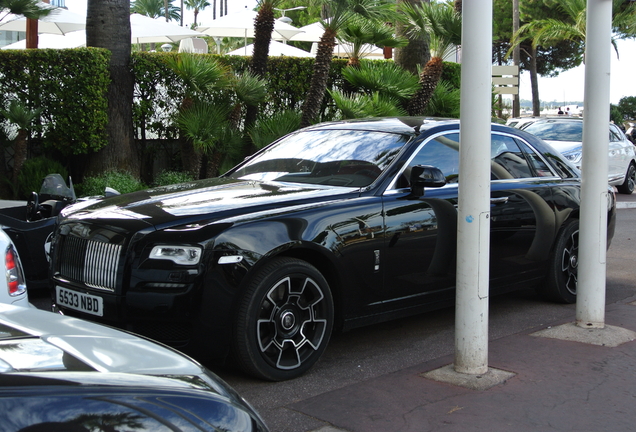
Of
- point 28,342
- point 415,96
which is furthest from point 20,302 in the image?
point 415,96

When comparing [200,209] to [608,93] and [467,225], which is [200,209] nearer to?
[467,225]

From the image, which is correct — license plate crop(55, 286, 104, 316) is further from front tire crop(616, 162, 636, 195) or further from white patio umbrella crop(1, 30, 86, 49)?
front tire crop(616, 162, 636, 195)

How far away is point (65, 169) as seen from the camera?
40.1 ft

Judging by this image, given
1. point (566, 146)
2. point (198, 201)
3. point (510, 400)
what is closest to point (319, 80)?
point (566, 146)

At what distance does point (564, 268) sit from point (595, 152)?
1.49 meters

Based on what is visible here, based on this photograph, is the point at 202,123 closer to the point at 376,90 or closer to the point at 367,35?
A: the point at 376,90

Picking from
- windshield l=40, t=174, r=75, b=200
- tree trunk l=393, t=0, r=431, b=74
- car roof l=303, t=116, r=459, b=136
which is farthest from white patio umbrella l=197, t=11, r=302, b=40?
car roof l=303, t=116, r=459, b=136

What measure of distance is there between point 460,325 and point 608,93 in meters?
2.30

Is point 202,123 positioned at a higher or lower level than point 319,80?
lower

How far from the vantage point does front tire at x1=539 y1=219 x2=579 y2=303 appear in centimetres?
664

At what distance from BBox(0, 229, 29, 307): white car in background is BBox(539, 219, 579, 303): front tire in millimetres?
4418

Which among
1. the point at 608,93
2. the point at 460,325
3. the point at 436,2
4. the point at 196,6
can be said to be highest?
the point at 196,6

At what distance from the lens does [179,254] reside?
4215mm

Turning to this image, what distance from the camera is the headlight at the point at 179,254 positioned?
13.8 ft
